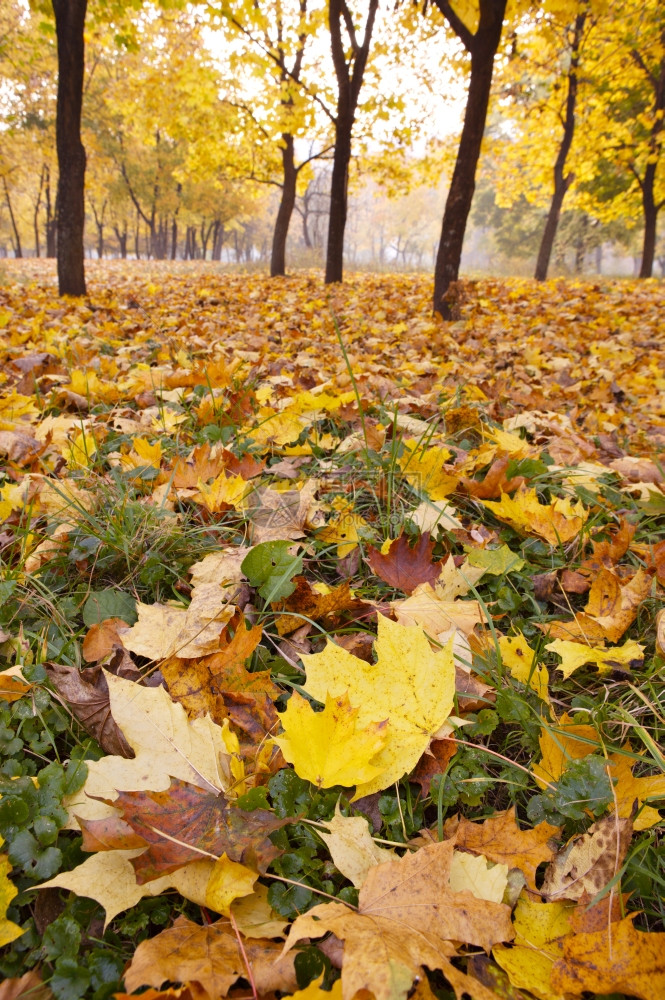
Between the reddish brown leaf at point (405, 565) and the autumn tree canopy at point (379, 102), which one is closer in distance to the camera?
the reddish brown leaf at point (405, 565)

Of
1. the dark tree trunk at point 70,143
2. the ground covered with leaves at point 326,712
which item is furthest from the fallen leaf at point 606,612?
the dark tree trunk at point 70,143

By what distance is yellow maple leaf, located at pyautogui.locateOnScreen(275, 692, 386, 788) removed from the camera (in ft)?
→ 2.80

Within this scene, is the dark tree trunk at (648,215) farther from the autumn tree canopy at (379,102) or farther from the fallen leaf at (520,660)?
the fallen leaf at (520,660)

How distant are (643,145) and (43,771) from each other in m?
14.6

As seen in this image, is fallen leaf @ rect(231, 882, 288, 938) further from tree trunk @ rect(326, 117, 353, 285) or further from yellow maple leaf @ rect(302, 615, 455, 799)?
tree trunk @ rect(326, 117, 353, 285)

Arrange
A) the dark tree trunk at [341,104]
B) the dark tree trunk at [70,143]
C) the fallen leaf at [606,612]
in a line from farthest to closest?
the dark tree trunk at [341,104], the dark tree trunk at [70,143], the fallen leaf at [606,612]

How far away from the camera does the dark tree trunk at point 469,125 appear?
16.1 feet

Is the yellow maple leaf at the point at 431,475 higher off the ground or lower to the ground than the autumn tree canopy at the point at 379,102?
lower

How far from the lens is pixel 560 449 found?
2123 millimetres

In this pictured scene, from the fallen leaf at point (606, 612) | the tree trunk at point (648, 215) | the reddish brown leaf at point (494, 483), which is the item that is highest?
the tree trunk at point (648, 215)

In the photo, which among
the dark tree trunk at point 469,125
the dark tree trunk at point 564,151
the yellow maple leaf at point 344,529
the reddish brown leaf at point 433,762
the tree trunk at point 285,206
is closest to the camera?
the reddish brown leaf at point 433,762

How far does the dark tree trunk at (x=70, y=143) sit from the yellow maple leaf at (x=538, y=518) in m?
6.10

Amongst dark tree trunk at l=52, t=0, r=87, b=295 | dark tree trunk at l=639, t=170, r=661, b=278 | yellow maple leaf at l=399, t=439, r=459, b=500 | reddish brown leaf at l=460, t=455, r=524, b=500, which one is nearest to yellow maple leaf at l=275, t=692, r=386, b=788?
yellow maple leaf at l=399, t=439, r=459, b=500

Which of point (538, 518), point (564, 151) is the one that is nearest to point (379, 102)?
point (564, 151)
